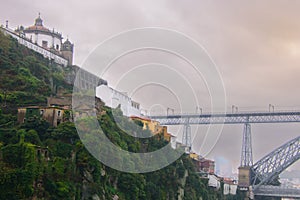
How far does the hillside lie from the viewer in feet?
49.4

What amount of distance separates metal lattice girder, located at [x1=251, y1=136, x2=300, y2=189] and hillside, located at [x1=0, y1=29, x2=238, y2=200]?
11207 mm

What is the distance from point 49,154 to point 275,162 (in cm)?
2356

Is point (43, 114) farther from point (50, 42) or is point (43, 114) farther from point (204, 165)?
point (204, 165)

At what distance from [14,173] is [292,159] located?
24999 millimetres

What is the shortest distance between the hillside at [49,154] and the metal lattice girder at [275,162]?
11.2m

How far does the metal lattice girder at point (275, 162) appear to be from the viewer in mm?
36094

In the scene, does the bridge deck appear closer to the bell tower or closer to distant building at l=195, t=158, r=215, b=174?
distant building at l=195, t=158, r=215, b=174

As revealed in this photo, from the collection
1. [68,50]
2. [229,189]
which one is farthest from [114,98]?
[229,189]

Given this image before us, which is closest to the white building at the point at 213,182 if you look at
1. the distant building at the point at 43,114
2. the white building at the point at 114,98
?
the white building at the point at 114,98

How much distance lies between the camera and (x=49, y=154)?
55.2 ft

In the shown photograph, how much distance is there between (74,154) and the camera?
17.8 metres

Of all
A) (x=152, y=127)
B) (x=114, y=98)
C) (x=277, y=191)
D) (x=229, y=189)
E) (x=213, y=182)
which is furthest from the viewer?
(x=229, y=189)

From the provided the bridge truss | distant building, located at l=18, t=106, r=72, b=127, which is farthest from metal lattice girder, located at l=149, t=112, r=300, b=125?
distant building, located at l=18, t=106, r=72, b=127

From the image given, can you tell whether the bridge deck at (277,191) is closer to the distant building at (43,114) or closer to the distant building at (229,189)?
the distant building at (229,189)
